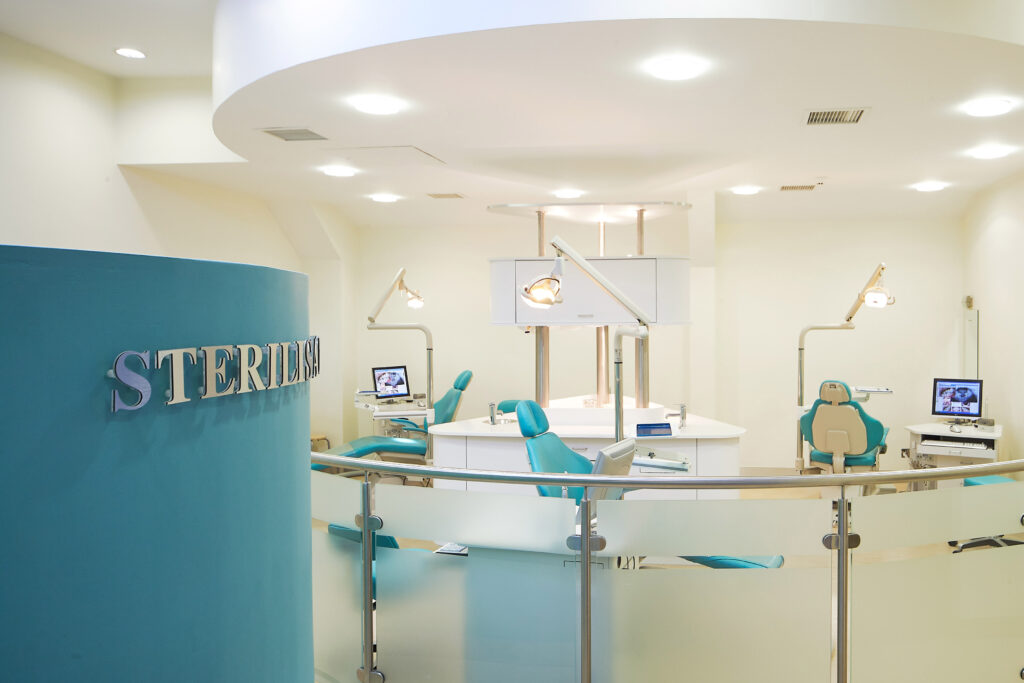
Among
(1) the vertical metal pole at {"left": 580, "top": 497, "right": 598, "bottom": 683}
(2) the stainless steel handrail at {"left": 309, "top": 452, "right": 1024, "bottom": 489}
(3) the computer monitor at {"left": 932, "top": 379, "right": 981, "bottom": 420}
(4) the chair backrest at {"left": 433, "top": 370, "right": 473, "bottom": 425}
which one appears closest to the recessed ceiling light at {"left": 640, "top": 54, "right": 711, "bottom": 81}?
(2) the stainless steel handrail at {"left": 309, "top": 452, "right": 1024, "bottom": 489}

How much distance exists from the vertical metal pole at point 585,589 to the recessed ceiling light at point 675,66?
228 cm

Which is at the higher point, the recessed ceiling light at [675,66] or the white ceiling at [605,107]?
the white ceiling at [605,107]

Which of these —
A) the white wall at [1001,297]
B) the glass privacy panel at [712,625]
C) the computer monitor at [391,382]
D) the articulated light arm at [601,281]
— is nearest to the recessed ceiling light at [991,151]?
the white wall at [1001,297]

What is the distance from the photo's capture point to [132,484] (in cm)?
144

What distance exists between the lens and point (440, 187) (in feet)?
25.5

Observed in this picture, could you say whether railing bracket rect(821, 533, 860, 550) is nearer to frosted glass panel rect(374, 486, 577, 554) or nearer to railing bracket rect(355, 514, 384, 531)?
frosted glass panel rect(374, 486, 577, 554)

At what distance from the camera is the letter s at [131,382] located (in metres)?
1.40

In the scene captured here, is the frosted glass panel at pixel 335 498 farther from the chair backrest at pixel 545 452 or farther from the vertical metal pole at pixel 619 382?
the vertical metal pole at pixel 619 382

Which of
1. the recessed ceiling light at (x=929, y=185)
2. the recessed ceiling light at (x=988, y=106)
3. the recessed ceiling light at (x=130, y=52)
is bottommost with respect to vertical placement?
the recessed ceiling light at (x=988, y=106)

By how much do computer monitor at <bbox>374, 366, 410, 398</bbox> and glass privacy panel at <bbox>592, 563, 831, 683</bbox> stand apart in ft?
21.9

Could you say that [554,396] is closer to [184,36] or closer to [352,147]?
[352,147]

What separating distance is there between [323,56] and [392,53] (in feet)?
1.17

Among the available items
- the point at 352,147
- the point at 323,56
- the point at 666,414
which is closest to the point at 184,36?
the point at 352,147

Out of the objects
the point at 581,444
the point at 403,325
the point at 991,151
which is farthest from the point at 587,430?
the point at 991,151
